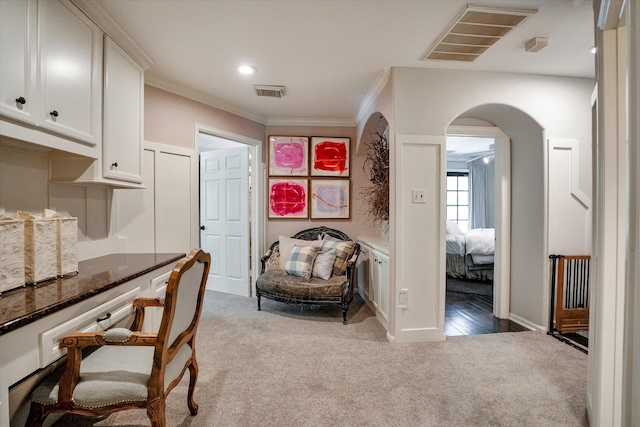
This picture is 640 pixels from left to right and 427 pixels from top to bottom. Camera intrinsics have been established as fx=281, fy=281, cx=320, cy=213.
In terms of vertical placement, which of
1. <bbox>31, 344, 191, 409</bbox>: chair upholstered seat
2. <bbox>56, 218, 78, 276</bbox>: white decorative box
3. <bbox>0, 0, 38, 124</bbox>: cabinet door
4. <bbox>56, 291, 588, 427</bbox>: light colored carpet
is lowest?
<bbox>56, 291, 588, 427</bbox>: light colored carpet

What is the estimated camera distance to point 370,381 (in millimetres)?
1928

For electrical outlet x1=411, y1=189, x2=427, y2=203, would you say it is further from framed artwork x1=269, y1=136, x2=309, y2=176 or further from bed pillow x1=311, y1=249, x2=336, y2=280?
framed artwork x1=269, y1=136, x2=309, y2=176

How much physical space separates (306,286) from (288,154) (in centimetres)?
191

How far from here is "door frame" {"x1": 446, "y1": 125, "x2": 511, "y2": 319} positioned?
300cm

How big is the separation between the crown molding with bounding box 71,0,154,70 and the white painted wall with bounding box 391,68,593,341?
2.06 meters

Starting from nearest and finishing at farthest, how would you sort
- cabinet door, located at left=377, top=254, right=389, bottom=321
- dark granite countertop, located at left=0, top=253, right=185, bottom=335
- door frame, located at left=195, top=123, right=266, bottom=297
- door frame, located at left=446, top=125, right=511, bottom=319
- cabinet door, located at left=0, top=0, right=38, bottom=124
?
dark granite countertop, located at left=0, top=253, right=185, bottom=335, cabinet door, located at left=0, top=0, right=38, bottom=124, cabinet door, located at left=377, top=254, right=389, bottom=321, door frame, located at left=446, top=125, right=511, bottom=319, door frame, located at left=195, top=123, right=266, bottom=297

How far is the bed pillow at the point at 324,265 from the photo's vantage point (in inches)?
123

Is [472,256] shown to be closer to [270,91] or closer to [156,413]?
[270,91]

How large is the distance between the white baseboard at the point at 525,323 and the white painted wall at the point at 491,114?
14 millimetres

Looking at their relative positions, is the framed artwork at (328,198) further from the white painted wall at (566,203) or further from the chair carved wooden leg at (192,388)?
the chair carved wooden leg at (192,388)

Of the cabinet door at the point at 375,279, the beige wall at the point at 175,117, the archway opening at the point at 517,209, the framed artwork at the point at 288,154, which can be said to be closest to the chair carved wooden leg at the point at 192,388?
the cabinet door at the point at 375,279

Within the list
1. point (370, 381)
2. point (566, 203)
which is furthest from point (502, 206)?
point (370, 381)

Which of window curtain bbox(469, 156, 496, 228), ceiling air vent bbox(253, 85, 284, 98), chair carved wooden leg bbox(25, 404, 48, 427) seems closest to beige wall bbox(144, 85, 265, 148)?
ceiling air vent bbox(253, 85, 284, 98)

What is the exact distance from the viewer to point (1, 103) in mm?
1188
